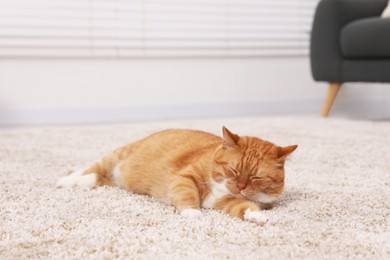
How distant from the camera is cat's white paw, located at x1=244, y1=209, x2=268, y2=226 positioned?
971 mm

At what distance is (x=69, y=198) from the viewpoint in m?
1.17

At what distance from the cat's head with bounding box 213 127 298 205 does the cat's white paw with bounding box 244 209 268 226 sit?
5 centimetres

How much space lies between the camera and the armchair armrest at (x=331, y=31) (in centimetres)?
302

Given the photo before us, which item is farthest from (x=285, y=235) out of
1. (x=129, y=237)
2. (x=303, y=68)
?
(x=303, y=68)

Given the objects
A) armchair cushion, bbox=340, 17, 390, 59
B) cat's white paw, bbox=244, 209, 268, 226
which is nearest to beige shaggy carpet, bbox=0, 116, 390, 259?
cat's white paw, bbox=244, 209, 268, 226

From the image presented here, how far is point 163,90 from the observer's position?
3.54m

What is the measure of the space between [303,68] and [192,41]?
996 mm

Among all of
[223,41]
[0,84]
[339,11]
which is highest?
[339,11]

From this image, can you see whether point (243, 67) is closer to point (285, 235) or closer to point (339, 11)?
point (339, 11)

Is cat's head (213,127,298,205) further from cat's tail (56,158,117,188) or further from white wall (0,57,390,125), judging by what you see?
white wall (0,57,390,125)

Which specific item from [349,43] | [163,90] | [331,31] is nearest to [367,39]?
[349,43]

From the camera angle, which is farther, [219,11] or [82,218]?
[219,11]

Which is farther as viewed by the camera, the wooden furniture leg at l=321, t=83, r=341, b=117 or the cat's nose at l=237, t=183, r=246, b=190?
the wooden furniture leg at l=321, t=83, r=341, b=117

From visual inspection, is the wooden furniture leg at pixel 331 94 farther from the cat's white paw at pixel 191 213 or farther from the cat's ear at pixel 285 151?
the cat's white paw at pixel 191 213
